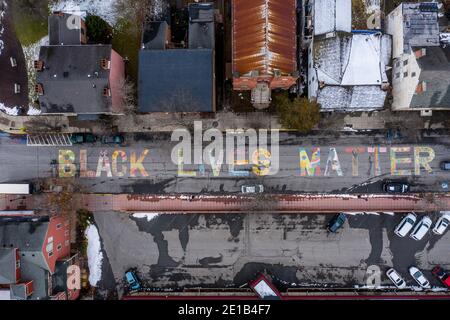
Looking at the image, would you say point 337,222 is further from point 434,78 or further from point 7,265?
point 7,265

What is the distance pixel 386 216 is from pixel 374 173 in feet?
19.0

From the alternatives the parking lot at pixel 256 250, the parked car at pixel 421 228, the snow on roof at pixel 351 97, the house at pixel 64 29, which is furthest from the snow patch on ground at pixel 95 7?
the parked car at pixel 421 228

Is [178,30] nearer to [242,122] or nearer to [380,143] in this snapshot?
[242,122]

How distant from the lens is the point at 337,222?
51.0m

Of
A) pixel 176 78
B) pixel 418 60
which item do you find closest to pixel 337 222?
pixel 418 60

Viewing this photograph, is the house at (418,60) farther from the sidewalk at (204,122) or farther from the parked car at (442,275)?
the parked car at (442,275)

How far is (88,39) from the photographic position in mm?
51375

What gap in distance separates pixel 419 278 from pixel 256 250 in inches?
827

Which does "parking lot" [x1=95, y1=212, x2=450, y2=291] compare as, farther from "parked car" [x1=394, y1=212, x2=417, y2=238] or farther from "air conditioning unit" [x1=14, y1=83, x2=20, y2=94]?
"air conditioning unit" [x1=14, y1=83, x2=20, y2=94]

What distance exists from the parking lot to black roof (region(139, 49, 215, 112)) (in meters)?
15.9

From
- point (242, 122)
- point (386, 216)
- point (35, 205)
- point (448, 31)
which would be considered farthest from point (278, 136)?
point (35, 205)

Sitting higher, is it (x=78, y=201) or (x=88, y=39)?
(x=88, y=39)

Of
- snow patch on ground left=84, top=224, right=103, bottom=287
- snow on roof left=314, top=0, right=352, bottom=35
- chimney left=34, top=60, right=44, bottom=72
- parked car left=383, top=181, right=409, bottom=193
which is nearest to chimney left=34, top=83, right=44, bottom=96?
chimney left=34, top=60, right=44, bottom=72

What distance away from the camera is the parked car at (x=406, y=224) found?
51.0 meters
